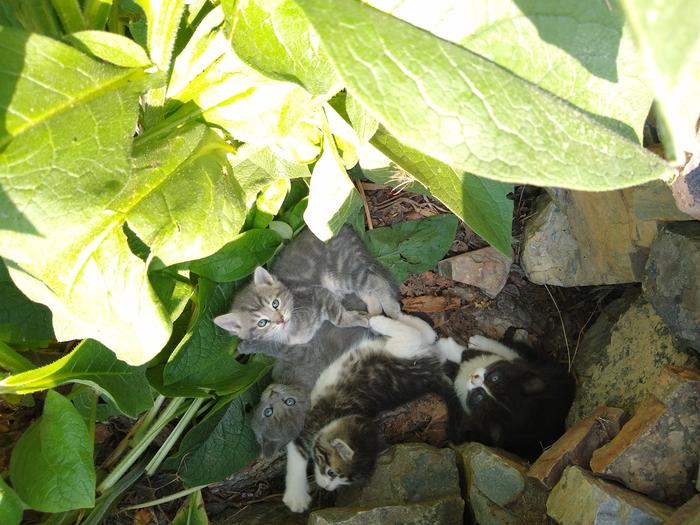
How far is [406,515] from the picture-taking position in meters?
2.05

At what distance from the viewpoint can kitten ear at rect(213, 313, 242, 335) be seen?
1.98 meters

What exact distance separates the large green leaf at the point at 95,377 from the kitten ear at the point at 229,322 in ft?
0.97

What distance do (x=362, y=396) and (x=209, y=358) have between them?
0.62m

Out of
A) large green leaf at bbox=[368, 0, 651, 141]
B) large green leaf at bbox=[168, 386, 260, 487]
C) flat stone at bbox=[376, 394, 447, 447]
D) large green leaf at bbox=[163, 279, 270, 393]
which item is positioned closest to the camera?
large green leaf at bbox=[368, 0, 651, 141]

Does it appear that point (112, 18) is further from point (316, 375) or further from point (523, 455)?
point (523, 455)

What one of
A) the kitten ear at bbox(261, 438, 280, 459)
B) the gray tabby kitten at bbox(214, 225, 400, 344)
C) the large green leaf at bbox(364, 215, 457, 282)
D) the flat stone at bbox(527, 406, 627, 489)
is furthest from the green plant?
the flat stone at bbox(527, 406, 627, 489)

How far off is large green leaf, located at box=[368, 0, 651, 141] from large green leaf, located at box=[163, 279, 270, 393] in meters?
1.12

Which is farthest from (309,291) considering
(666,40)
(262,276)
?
(666,40)

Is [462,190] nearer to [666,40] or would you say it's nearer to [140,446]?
[666,40]

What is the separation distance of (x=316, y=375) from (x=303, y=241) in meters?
0.55

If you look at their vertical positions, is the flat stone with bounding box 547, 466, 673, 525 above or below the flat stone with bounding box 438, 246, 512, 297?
below

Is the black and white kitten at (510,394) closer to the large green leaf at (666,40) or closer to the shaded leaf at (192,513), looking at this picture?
the shaded leaf at (192,513)

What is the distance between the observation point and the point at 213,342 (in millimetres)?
1986

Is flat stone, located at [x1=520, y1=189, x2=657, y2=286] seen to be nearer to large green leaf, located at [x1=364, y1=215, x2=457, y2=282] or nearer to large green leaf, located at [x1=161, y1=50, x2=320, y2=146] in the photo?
large green leaf, located at [x1=364, y1=215, x2=457, y2=282]
